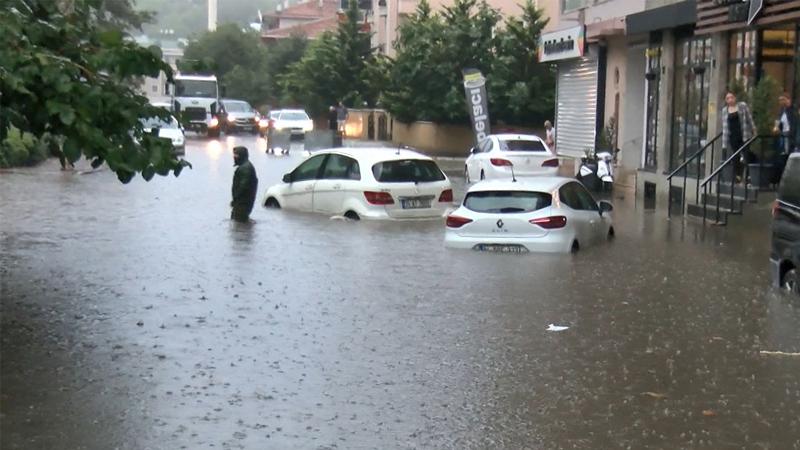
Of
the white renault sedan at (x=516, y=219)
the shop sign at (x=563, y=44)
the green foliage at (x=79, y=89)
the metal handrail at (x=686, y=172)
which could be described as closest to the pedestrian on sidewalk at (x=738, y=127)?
the metal handrail at (x=686, y=172)

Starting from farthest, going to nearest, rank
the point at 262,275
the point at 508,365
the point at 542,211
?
the point at 542,211 < the point at 262,275 < the point at 508,365

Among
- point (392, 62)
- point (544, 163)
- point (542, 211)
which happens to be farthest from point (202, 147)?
point (542, 211)

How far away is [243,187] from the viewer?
22594 mm

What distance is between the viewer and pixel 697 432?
8453 millimetres

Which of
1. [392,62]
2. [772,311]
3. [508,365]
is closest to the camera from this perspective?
[508,365]

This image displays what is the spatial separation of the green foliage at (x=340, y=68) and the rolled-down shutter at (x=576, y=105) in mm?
30154

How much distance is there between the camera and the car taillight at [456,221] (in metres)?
18.7

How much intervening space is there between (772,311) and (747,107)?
1133cm

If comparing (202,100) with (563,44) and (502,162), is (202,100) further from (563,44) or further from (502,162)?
(502,162)

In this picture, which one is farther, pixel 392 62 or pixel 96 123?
pixel 392 62

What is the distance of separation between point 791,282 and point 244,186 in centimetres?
1088

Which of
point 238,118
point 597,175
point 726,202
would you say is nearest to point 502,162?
point 597,175

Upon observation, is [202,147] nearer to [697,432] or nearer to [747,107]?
[747,107]

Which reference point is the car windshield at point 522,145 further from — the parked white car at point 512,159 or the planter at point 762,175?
the planter at point 762,175
